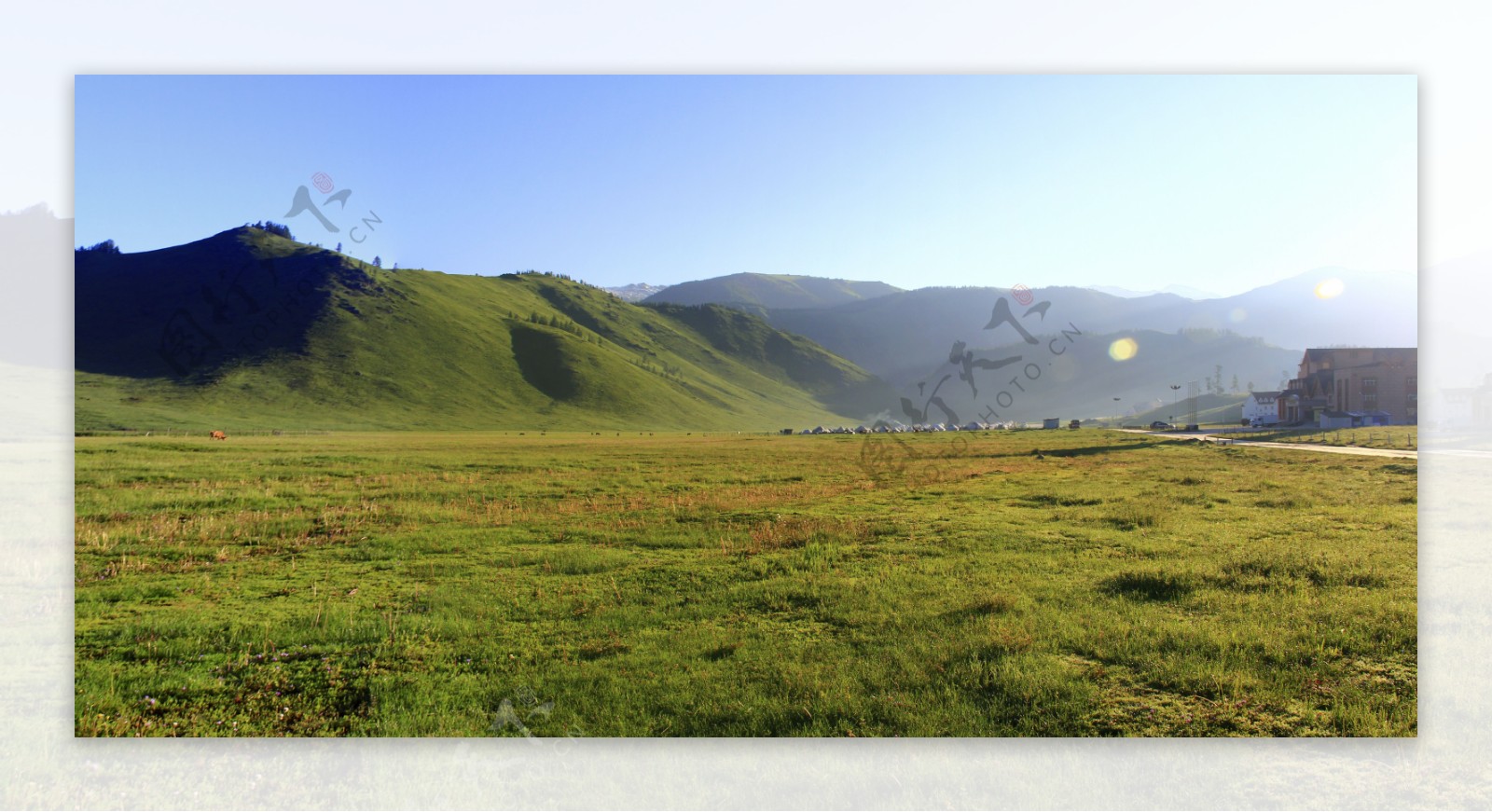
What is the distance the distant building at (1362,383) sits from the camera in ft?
43.2

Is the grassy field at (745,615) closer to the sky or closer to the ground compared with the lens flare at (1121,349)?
closer to the ground

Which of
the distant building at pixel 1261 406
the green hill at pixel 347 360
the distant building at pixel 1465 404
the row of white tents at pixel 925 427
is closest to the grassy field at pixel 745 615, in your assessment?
the distant building at pixel 1465 404

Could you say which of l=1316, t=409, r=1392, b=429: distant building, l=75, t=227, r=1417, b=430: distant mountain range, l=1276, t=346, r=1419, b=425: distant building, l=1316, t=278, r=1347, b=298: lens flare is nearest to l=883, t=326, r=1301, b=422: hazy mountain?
l=75, t=227, r=1417, b=430: distant mountain range

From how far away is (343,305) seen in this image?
115438mm

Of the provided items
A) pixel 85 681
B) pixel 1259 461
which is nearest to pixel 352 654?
pixel 85 681

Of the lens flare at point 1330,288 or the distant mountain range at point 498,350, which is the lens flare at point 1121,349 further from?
the lens flare at point 1330,288

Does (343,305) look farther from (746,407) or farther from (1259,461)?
(1259,461)

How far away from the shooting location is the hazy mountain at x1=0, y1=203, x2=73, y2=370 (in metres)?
8.29

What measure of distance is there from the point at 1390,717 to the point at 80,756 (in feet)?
43.6

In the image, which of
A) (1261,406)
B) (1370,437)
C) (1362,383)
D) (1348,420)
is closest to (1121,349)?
(1261,406)

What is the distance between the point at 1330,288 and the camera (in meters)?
9.95

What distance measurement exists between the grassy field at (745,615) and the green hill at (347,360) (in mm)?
5148

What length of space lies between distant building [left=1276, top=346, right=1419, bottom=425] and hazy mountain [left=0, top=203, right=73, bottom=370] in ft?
62.4

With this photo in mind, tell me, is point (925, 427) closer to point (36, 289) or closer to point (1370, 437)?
point (1370, 437)
